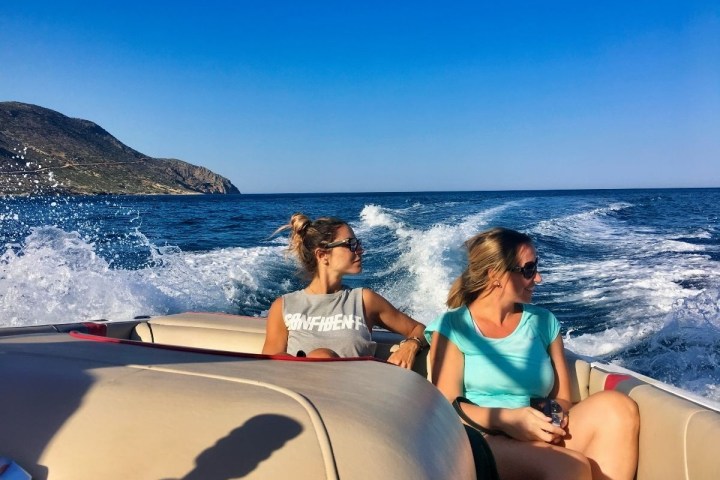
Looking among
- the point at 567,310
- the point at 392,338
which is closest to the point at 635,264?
the point at 567,310

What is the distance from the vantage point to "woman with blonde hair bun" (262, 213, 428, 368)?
267cm

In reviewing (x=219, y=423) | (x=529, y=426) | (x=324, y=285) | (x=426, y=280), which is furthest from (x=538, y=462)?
(x=426, y=280)

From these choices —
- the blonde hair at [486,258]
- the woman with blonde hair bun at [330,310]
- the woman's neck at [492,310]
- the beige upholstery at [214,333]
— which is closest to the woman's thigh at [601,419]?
the woman's neck at [492,310]

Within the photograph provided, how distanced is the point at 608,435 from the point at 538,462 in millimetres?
276

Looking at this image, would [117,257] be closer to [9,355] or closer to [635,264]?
[635,264]

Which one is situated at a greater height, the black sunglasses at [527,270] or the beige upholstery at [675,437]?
the black sunglasses at [527,270]

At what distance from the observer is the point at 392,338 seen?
3104mm

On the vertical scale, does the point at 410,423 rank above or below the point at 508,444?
above

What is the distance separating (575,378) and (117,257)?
11018 millimetres

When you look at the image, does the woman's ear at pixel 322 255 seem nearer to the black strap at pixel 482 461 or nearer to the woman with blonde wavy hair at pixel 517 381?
the woman with blonde wavy hair at pixel 517 381

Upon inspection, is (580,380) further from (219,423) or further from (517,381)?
(219,423)

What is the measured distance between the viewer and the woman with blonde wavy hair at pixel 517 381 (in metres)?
1.98

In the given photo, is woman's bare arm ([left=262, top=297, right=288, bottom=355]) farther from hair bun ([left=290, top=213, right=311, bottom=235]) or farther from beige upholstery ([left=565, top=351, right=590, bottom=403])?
beige upholstery ([left=565, top=351, right=590, bottom=403])

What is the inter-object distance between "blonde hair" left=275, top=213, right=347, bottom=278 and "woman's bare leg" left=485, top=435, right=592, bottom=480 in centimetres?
126
